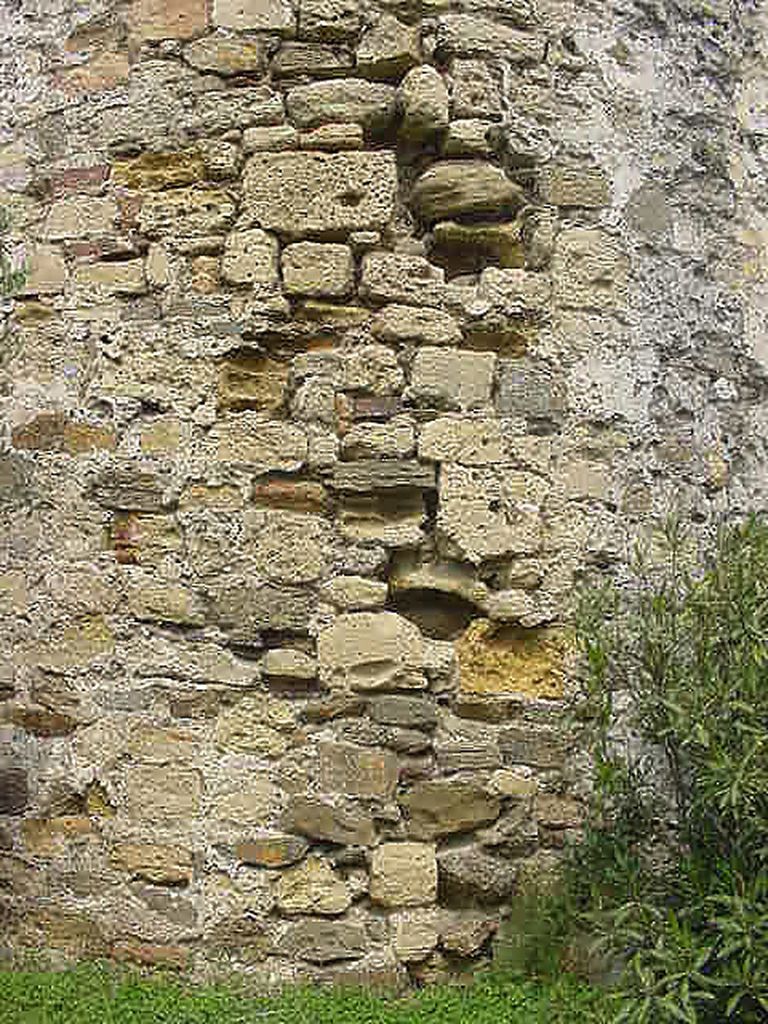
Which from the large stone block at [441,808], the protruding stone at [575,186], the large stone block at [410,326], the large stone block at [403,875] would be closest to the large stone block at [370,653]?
the large stone block at [441,808]

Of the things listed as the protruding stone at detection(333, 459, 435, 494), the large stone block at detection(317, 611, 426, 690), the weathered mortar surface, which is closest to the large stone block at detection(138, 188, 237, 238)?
the weathered mortar surface

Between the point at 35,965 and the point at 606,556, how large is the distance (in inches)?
80.8

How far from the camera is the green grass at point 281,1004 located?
140 inches

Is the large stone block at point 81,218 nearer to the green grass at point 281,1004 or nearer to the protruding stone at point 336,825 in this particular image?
the protruding stone at point 336,825

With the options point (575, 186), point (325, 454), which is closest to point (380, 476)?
point (325, 454)

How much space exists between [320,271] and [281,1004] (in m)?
2.03

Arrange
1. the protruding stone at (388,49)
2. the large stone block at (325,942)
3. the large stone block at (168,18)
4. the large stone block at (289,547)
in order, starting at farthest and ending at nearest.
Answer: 1. the large stone block at (168,18)
2. the protruding stone at (388,49)
3. the large stone block at (289,547)
4. the large stone block at (325,942)

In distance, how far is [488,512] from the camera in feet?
12.6

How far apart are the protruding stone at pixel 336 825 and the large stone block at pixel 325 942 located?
0.23m

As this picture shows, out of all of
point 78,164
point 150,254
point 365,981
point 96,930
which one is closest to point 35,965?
point 96,930

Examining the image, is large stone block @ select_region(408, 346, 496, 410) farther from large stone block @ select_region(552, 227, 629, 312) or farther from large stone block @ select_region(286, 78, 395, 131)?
large stone block @ select_region(286, 78, 395, 131)

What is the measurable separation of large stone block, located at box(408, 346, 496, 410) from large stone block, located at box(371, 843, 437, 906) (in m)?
1.25

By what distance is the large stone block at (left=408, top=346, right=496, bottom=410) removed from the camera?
3848mm

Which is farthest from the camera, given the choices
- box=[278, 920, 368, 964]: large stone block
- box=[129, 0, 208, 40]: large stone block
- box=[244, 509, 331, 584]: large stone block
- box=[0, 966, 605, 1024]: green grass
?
box=[129, 0, 208, 40]: large stone block
